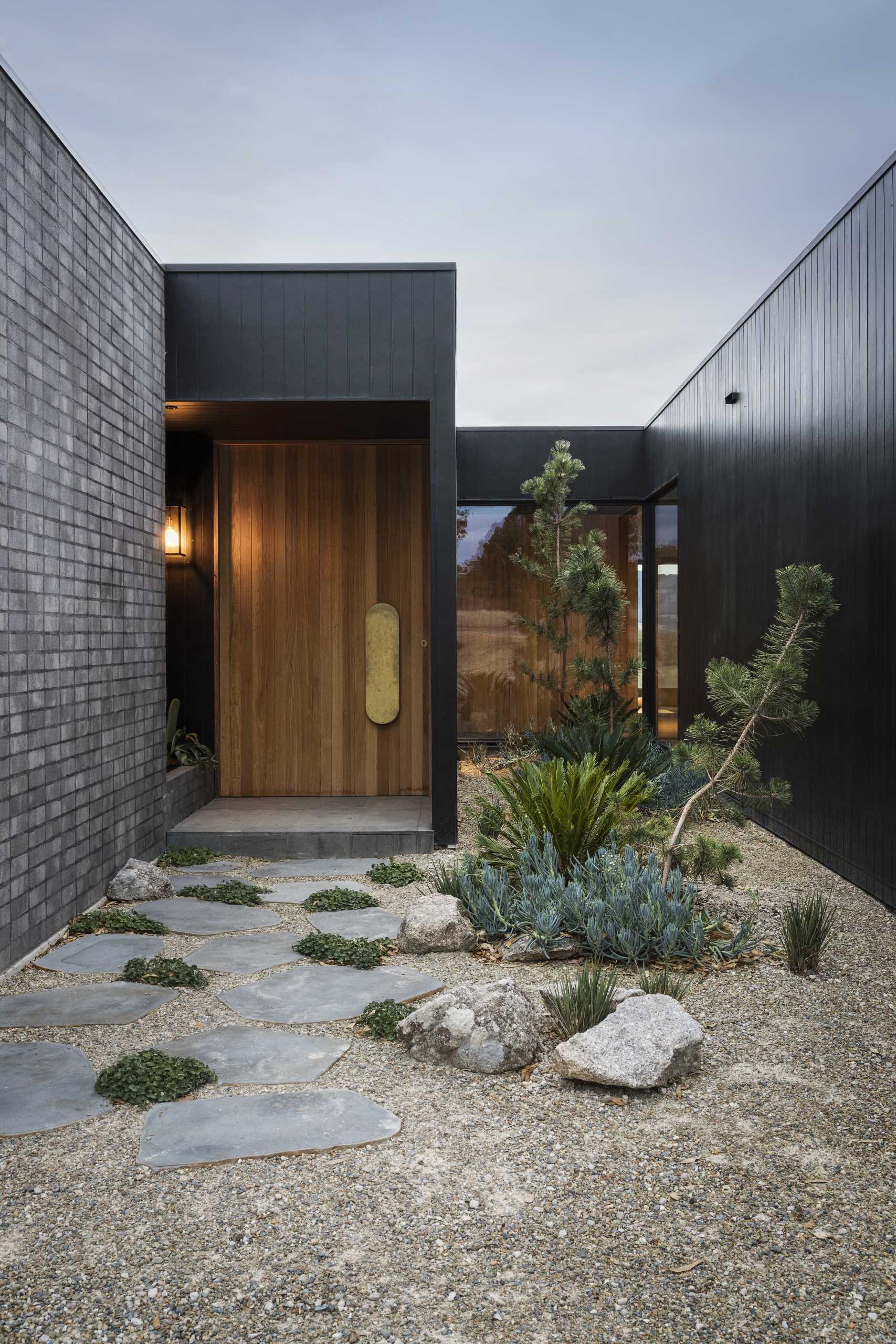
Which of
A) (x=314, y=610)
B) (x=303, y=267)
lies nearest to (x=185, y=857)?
(x=314, y=610)

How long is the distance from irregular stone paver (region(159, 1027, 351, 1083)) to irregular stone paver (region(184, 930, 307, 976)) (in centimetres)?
62

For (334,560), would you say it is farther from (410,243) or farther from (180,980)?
(410,243)

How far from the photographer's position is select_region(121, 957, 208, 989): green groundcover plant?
11.2ft

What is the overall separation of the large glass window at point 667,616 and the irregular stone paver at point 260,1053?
22.9 feet

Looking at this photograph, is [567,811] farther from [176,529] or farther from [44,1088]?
[176,529]

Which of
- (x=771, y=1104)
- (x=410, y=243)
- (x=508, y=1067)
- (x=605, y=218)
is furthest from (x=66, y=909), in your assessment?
(x=410, y=243)

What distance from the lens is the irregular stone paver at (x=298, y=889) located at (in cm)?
461

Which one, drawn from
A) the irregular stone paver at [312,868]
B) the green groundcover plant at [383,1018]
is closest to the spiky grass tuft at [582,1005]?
the green groundcover plant at [383,1018]

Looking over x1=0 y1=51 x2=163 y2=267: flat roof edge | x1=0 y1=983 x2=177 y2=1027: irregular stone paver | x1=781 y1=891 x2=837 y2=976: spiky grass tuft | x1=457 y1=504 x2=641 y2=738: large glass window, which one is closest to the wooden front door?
x1=0 y1=51 x2=163 y2=267: flat roof edge

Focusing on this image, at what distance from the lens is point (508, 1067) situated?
8.94ft

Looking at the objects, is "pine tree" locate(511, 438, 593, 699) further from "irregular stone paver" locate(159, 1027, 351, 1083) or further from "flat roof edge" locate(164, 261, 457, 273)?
"irregular stone paver" locate(159, 1027, 351, 1083)

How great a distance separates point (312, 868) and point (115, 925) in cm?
138

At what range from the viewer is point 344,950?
3.72 meters

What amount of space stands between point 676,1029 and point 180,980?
5.92 ft
